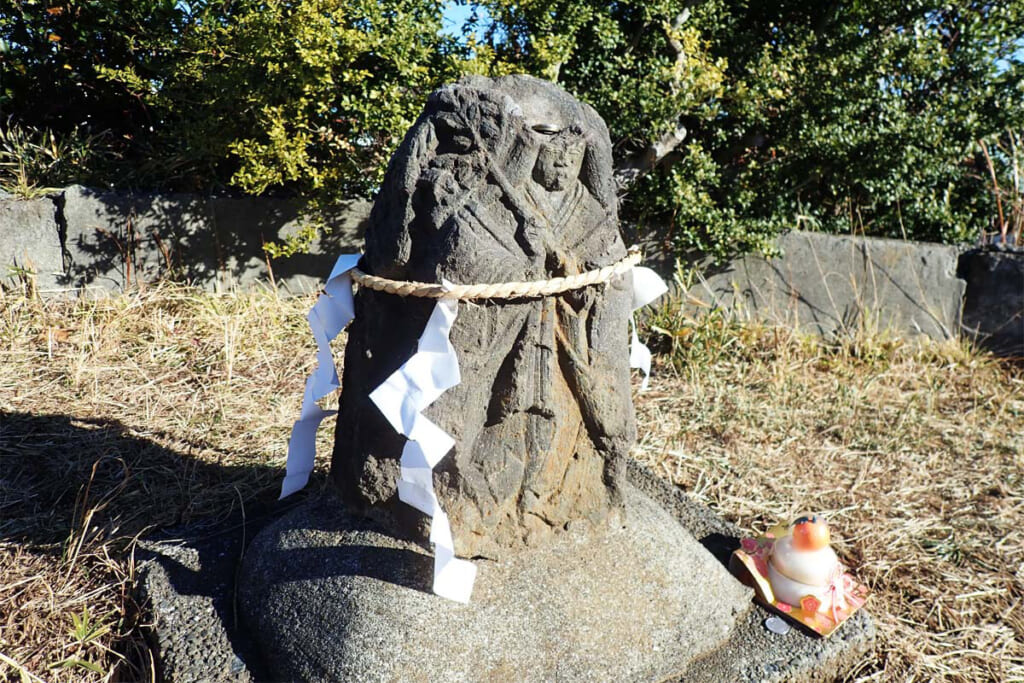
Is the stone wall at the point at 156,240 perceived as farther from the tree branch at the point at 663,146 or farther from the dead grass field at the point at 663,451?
the tree branch at the point at 663,146

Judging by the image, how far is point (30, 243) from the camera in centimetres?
400

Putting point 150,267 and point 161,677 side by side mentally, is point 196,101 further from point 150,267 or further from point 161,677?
point 161,677

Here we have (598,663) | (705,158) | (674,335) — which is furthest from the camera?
(705,158)

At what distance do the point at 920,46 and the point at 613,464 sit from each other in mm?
3627

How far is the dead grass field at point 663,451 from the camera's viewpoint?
2.24 metres

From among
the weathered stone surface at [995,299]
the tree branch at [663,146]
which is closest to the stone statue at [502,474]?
the tree branch at [663,146]

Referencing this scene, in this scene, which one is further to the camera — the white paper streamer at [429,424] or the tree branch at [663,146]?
the tree branch at [663,146]

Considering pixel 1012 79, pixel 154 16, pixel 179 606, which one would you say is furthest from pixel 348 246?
pixel 1012 79

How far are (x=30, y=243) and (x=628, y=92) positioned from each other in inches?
119

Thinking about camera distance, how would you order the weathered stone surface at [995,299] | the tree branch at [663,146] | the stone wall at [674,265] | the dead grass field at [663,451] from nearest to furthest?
the dead grass field at [663,451]
the stone wall at [674,265]
the tree branch at [663,146]
the weathered stone surface at [995,299]

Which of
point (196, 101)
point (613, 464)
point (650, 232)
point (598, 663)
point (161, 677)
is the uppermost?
point (196, 101)

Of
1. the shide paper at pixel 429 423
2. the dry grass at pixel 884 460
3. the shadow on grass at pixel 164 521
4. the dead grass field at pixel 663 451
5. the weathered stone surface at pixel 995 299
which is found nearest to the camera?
the shide paper at pixel 429 423

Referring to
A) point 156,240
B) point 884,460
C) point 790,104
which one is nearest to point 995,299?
point 790,104

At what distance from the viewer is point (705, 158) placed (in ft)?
14.3
